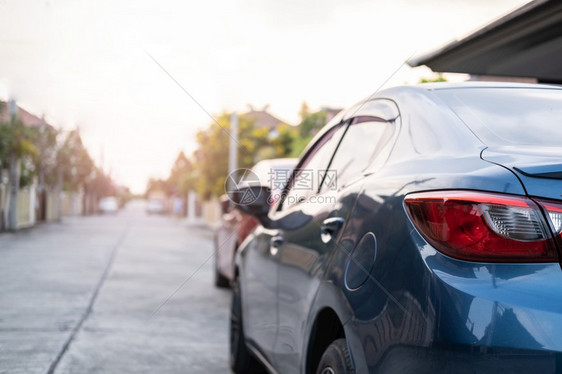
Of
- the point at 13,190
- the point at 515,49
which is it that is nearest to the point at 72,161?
the point at 13,190

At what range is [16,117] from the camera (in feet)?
77.8

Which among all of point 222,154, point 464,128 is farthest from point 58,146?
point 464,128

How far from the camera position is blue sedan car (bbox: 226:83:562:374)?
6.23 feet

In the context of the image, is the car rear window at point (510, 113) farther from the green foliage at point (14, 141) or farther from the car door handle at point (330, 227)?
the green foliage at point (14, 141)

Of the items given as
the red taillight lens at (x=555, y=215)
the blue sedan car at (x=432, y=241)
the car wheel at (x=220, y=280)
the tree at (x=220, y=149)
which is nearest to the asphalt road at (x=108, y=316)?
the car wheel at (x=220, y=280)

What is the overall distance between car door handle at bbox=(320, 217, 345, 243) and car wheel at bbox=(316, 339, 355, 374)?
45 centimetres

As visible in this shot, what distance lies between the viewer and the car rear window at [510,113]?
8.05 feet

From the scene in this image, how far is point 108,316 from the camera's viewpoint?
6926 mm

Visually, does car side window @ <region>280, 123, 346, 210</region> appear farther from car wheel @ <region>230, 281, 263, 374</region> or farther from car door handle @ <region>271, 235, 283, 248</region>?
car wheel @ <region>230, 281, 263, 374</region>

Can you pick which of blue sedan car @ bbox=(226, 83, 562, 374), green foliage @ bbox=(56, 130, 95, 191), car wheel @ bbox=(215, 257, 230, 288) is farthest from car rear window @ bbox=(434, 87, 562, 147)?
green foliage @ bbox=(56, 130, 95, 191)

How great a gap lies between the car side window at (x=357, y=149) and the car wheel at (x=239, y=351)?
1609 millimetres

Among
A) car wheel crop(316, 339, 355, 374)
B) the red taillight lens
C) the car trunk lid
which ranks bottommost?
car wheel crop(316, 339, 355, 374)

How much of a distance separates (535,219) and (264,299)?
7.40 feet

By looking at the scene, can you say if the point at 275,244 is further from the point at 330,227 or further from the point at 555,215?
the point at 555,215
